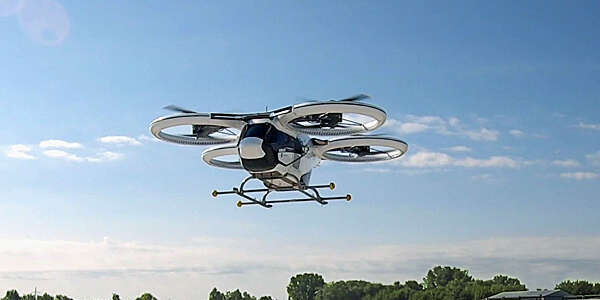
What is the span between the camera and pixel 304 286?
4877 inches

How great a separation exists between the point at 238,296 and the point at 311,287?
1246 cm

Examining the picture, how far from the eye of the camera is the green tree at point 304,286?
403 feet

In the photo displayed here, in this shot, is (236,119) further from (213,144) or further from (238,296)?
(238,296)

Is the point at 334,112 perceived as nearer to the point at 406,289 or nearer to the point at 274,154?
the point at 274,154

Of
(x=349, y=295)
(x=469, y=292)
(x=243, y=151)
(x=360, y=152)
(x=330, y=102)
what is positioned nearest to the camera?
(x=330, y=102)

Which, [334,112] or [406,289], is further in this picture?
[406,289]

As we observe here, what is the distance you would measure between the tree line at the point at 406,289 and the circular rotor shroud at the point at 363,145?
238 ft

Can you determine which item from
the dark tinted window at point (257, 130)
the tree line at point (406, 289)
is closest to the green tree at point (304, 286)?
the tree line at point (406, 289)

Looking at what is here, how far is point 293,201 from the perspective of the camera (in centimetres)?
2850

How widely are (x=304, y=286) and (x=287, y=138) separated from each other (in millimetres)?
99200

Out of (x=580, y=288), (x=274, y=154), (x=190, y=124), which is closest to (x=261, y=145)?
(x=274, y=154)

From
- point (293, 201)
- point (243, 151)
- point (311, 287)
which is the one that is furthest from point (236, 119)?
point (311, 287)

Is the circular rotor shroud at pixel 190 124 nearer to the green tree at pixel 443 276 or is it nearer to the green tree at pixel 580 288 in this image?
the green tree at pixel 580 288

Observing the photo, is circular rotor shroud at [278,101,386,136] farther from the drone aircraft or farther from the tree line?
the tree line
